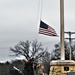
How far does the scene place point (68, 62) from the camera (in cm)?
1727

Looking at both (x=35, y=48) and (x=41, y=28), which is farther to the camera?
(x=35, y=48)

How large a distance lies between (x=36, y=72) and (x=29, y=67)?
46 cm

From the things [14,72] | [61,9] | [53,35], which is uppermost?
[61,9]

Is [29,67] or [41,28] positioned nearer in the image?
[41,28]

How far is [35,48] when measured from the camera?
7050 cm

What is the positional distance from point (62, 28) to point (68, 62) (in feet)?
5.63

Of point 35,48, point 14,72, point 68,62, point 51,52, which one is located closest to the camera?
point 68,62

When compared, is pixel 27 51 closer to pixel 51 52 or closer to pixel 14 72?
pixel 51 52

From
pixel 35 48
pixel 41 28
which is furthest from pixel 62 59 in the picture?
pixel 35 48

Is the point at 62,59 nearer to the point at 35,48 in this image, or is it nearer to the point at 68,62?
the point at 68,62

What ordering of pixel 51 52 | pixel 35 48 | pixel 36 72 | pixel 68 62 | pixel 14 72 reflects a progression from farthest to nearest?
pixel 51 52 → pixel 35 48 → pixel 14 72 → pixel 36 72 → pixel 68 62

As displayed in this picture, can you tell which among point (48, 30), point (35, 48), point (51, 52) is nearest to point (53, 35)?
point (48, 30)

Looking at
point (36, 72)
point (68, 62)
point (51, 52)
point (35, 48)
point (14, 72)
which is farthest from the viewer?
point (51, 52)

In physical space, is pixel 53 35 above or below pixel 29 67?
above
